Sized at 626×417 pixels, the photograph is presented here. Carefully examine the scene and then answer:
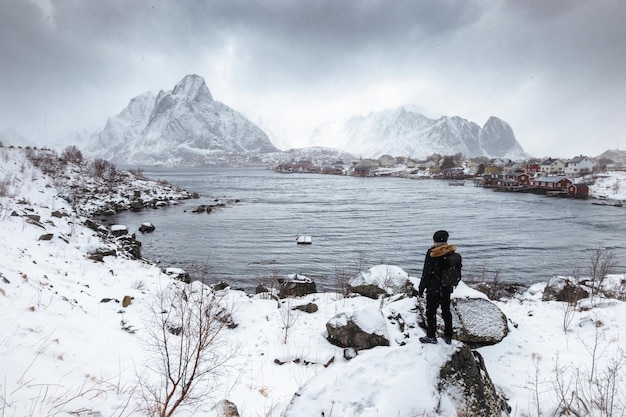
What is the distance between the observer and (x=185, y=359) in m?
4.33

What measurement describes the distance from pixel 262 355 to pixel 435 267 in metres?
4.44

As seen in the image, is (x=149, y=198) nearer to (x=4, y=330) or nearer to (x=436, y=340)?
(x=4, y=330)

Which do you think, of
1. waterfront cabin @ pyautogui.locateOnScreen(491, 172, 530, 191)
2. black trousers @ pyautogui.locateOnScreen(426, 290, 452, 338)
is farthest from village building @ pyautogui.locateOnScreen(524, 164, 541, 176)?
black trousers @ pyautogui.locateOnScreen(426, 290, 452, 338)

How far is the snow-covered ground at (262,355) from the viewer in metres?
4.27

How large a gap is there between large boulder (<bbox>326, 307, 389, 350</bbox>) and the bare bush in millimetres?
2563

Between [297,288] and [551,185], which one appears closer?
[297,288]

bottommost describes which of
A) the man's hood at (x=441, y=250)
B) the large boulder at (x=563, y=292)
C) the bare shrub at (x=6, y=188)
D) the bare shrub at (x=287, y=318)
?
the large boulder at (x=563, y=292)

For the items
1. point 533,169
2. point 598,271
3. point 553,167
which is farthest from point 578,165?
point 598,271

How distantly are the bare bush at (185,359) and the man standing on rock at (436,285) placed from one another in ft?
12.2

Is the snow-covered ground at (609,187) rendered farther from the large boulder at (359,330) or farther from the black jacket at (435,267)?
the black jacket at (435,267)

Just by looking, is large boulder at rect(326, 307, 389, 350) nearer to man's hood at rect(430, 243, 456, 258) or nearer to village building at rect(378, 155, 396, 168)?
man's hood at rect(430, 243, 456, 258)

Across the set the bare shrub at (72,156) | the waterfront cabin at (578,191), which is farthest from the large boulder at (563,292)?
the waterfront cabin at (578,191)

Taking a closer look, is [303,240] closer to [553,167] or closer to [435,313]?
[435,313]

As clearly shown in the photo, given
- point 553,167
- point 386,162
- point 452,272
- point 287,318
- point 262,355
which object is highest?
point 386,162
